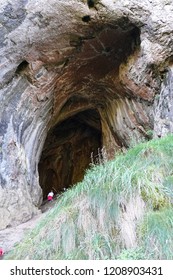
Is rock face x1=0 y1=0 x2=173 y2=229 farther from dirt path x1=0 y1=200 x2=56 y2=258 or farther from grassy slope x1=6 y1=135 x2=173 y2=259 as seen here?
grassy slope x1=6 y1=135 x2=173 y2=259

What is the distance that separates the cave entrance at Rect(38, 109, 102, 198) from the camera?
9742 millimetres

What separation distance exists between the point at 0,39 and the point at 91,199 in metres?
Answer: 3.63

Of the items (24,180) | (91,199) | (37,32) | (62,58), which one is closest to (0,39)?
(37,32)

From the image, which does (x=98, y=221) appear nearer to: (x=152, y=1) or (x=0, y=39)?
(x=0, y=39)

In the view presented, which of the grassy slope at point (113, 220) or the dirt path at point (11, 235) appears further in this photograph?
Answer: the dirt path at point (11, 235)

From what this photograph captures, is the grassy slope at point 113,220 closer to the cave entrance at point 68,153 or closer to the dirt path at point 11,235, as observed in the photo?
the dirt path at point 11,235

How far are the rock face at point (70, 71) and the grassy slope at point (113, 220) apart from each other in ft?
7.08

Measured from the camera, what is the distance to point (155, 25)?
6027 mm

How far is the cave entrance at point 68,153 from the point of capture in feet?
32.0

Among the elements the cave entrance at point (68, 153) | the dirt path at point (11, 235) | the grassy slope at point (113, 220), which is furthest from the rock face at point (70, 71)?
the grassy slope at point (113, 220)

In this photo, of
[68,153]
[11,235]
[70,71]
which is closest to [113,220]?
[11,235]

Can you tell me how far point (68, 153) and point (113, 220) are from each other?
7.32 meters

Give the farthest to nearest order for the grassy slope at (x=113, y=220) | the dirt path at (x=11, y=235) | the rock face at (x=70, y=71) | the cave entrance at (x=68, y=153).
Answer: the cave entrance at (x=68, y=153) → the rock face at (x=70, y=71) → the dirt path at (x=11, y=235) → the grassy slope at (x=113, y=220)

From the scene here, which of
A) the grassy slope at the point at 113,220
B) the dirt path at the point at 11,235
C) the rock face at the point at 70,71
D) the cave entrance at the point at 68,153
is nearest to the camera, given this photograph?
the grassy slope at the point at 113,220
